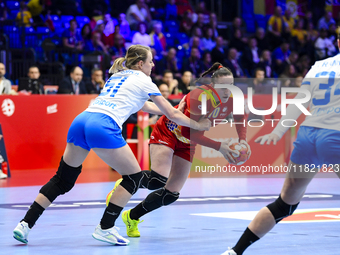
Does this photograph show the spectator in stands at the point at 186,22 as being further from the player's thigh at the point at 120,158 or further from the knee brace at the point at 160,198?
the player's thigh at the point at 120,158

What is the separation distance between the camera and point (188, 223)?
5406mm

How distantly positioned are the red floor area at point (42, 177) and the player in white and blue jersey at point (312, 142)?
5.63 m

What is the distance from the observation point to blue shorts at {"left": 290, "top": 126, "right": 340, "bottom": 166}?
3299 mm

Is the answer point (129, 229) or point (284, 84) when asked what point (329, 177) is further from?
point (129, 229)

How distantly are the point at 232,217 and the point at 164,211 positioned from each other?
2.87 ft

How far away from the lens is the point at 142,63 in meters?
4.54

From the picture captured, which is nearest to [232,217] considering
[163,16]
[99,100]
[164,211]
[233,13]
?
[164,211]

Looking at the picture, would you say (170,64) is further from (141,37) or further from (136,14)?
(136,14)

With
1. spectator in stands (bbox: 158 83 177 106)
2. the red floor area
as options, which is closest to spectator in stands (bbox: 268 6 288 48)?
spectator in stands (bbox: 158 83 177 106)

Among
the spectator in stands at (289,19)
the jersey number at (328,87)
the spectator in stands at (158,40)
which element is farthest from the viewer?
the spectator in stands at (289,19)

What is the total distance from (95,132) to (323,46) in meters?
13.6

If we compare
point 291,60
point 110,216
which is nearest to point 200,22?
point 291,60

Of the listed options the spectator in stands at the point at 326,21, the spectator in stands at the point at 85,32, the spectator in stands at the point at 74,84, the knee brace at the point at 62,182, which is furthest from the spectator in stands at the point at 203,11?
the knee brace at the point at 62,182

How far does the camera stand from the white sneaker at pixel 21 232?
4.30 m
